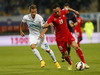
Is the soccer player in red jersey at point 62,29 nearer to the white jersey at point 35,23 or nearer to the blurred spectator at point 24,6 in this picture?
the white jersey at point 35,23

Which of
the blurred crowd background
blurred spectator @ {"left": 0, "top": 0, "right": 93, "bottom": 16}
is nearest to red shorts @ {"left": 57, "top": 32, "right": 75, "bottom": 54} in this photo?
the blurred crowd background

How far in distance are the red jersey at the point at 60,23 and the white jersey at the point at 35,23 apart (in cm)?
116

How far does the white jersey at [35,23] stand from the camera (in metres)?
11.0

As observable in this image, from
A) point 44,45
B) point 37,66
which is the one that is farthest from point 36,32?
point 37,66

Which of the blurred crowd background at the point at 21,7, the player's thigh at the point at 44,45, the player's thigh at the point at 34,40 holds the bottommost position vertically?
the player's thigh at the point at 44,45

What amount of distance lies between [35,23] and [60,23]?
1.51 meters

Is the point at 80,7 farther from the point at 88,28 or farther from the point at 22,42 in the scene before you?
the point at 22,42

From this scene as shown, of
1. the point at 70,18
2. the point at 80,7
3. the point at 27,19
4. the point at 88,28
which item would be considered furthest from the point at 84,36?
the point at 27,19

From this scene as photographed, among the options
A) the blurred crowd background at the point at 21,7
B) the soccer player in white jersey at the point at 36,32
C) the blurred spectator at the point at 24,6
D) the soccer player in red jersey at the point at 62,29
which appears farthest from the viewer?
the blurred spectator at the point at 24,6

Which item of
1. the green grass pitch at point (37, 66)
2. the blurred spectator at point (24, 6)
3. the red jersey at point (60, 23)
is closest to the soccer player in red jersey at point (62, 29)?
the red jersey at point (60, 23)

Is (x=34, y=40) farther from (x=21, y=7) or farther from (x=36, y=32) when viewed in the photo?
(x=21, y=7)

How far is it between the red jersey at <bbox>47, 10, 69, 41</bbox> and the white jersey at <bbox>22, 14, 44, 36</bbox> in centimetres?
116

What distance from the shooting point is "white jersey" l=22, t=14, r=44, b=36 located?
10969 mm

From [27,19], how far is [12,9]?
2190cm
